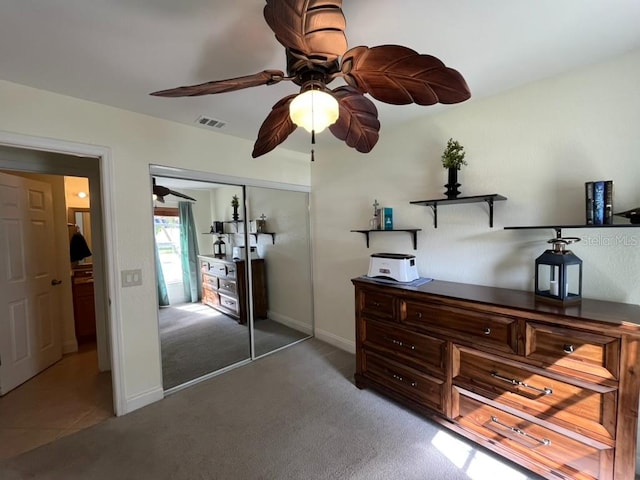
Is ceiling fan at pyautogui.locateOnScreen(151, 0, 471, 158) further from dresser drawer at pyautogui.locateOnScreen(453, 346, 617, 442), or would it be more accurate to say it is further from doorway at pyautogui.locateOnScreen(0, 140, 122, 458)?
doorway at pyautogui.locateOnScreen(0, 140, 122, 458)

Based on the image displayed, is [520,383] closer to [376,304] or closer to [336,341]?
[376,304]

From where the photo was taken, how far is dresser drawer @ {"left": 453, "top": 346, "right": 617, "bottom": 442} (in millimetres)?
1323

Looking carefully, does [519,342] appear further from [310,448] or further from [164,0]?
[164,0]

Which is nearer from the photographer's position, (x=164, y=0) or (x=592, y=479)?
(x=164, y=0)

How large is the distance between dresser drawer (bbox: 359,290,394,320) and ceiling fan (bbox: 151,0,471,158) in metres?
1.44

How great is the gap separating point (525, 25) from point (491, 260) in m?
1.44

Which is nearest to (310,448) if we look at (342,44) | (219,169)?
(342,44)

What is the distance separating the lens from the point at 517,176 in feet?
6.47

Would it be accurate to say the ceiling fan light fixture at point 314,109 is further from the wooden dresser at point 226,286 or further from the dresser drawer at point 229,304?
the dresser drawer at point 229,304

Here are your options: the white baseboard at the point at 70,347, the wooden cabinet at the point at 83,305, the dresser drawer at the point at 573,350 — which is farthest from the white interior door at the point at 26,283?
the dresser drawer at the point at 573,350

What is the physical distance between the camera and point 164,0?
1.14 metres

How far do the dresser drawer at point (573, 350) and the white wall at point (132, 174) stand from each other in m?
2.67

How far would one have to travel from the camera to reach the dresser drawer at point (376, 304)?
2.16 meters

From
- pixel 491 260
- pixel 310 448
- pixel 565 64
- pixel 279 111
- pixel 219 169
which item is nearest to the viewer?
pixel 279 111
